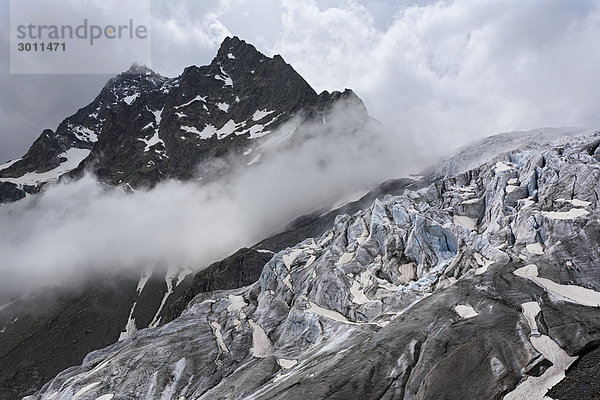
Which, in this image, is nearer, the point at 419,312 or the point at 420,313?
the point at 420,313

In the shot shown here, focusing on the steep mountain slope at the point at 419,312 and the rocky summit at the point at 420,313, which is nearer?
the rocky summit at the point at 420,313

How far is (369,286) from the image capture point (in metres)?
76.9

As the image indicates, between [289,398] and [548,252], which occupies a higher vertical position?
[548,252]

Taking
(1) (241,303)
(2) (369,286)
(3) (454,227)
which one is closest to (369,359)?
(2) (369,286)

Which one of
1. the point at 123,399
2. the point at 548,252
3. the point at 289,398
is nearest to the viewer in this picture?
the point at 289,398

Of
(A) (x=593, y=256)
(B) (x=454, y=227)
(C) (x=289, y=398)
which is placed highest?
(B) (x=454, y=227)

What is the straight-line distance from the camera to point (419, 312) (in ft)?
179

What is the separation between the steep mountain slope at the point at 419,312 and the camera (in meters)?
40.9

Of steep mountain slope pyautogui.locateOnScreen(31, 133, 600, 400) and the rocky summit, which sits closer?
the rocky summit

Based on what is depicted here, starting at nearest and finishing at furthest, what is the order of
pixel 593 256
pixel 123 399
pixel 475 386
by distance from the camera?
pixel 475 386, pixel 593 256, pixel 123 399

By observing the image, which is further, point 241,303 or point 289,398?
point 241,303

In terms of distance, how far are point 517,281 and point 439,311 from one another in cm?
1074

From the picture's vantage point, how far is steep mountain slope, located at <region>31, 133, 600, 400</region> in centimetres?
4091

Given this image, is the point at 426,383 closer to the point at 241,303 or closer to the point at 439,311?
the point at 439,311
